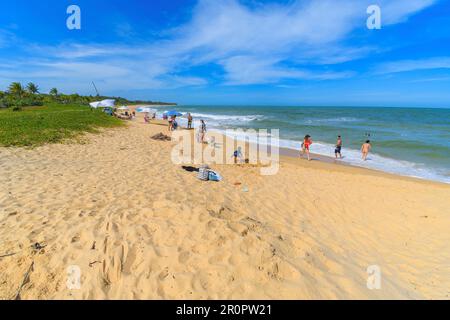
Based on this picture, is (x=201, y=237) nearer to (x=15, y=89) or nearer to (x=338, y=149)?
(x=338, y=149)

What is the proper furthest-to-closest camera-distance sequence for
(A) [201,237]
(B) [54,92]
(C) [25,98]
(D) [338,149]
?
(B) [54,92]
(C) [25,98]
(D) [338,149]
(A) [201,237]

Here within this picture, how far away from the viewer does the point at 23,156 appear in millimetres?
8758

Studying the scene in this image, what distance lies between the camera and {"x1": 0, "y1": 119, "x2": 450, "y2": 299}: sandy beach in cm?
333

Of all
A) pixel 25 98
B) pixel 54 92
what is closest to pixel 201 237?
pixel 25 98

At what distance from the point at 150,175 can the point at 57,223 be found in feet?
12.2

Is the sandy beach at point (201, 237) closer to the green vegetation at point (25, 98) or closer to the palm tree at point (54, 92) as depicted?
the green vegetation at point (25, 98)

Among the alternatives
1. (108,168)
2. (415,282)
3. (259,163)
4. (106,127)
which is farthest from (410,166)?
(106,127)

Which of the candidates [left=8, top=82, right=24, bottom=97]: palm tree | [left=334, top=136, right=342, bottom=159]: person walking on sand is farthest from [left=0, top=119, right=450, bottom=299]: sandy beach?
[left=8, top=82, right=24, bottom=97]: palm tree

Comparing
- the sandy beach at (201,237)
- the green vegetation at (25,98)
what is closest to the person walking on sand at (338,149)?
the sandy beach at (201,237)

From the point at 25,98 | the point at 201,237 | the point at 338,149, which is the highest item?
the point at 25,98

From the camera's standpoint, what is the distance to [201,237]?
4.19 metres

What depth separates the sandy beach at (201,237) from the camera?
333 cm

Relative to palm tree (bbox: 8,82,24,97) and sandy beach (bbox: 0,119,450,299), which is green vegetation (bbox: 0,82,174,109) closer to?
palm tree (bbox: 8,82,24,97)
